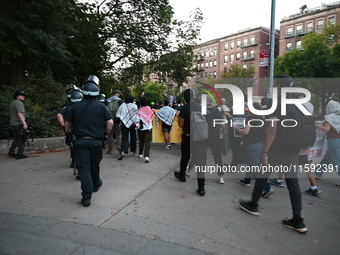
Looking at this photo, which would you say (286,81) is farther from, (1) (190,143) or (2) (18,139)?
(2) (18,139)

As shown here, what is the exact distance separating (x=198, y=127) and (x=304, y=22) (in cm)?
5807

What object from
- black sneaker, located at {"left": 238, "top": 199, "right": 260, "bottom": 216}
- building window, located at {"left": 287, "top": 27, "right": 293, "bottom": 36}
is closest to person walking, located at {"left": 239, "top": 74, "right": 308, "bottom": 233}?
black sneaker, located at {"left": 238, "top": 199, "right": 260, "bottom": 216}

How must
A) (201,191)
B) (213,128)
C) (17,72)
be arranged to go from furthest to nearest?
(17,72) < (213,128) < (201,191)

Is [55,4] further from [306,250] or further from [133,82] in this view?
[306,250]

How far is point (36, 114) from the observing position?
28.8 feet

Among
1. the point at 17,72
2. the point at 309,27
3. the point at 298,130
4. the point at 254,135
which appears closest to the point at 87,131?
the point at 298,130

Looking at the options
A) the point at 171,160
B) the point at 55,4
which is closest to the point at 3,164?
the point at 171,160

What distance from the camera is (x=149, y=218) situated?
3.68 meters

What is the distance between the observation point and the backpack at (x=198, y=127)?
4.88 metres

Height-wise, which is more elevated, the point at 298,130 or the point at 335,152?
the point at 298,130

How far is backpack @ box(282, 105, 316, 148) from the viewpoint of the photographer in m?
3.60

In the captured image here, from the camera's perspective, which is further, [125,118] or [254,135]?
[125,118]

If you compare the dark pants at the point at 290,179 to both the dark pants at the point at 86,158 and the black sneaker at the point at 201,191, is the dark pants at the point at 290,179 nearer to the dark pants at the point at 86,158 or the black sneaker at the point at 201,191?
the black sneaker at the point at 201,191

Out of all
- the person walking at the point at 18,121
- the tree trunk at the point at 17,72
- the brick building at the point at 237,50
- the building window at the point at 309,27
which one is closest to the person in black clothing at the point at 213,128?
the person walking at the point at 18,121
